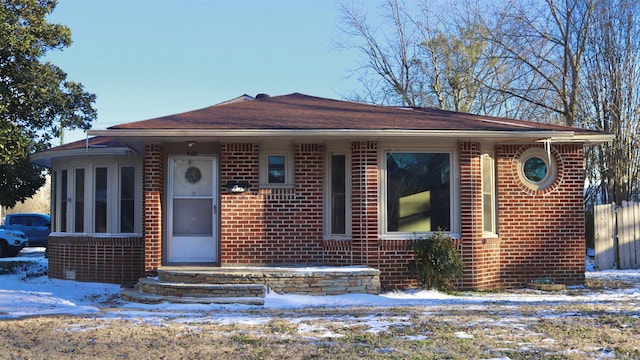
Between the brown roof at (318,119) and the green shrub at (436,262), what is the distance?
194 cm

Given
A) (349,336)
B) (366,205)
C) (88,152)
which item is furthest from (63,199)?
(349,336)

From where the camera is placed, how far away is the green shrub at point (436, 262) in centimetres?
1062

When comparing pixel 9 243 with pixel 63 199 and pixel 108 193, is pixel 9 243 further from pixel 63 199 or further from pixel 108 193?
pixel 108 193

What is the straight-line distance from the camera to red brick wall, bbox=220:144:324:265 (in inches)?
445

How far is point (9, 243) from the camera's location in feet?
74.1

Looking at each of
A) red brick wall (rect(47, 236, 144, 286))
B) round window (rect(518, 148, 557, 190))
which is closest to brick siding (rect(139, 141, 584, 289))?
round window (rect(518, 148, 557, 190))

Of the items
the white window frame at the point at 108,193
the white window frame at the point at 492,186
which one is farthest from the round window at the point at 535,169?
the white window frame at the point at 108,193

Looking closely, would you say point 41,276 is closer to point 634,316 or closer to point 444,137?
point 444,137

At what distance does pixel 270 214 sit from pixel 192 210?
147 cm

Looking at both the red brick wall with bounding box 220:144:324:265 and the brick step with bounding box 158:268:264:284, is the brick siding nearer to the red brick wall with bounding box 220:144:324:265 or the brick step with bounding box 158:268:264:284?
the red brick wall with bounding box 220:144:324:265

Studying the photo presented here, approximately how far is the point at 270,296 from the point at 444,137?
4.02 meters

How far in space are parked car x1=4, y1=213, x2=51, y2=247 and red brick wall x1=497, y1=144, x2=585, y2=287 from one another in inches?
814

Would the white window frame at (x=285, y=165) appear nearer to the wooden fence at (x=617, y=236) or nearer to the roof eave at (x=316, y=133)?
A: the roof eave at (x=316, y=133)

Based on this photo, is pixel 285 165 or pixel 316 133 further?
pixel 285 165
